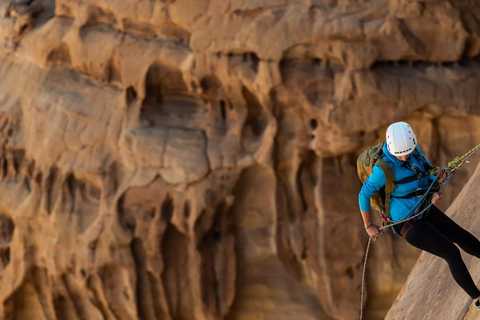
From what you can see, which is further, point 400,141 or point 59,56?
point 59,56

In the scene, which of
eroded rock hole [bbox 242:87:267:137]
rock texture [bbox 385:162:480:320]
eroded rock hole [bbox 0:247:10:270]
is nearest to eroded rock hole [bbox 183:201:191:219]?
eroded rock hole [bbox 242:87:267:137]

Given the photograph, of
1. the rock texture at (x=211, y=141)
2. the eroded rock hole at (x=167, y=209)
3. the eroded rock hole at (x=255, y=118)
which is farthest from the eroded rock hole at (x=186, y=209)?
the eroded rock hole at (x=255, y=118)

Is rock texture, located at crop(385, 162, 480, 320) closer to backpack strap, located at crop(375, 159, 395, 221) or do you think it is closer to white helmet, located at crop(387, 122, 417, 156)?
backpack strap, located at crop(375, 159, 395, 221)

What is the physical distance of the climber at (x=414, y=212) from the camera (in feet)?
11.5

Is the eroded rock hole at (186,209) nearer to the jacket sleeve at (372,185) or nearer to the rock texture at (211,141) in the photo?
the rock texture at (211,141)

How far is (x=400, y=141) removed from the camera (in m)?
3.56

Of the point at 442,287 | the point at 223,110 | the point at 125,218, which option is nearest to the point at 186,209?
the point at 125,218

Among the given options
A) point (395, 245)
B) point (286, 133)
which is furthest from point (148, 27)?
point (395, 245)

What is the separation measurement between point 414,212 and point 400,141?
38 cm

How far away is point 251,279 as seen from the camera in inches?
312

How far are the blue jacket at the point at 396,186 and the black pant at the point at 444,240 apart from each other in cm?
7

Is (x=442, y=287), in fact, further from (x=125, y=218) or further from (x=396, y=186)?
(x=125, y=218)

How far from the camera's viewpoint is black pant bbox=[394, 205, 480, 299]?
3.50 meters

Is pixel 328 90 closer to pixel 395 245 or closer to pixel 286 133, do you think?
pixel 286 133
